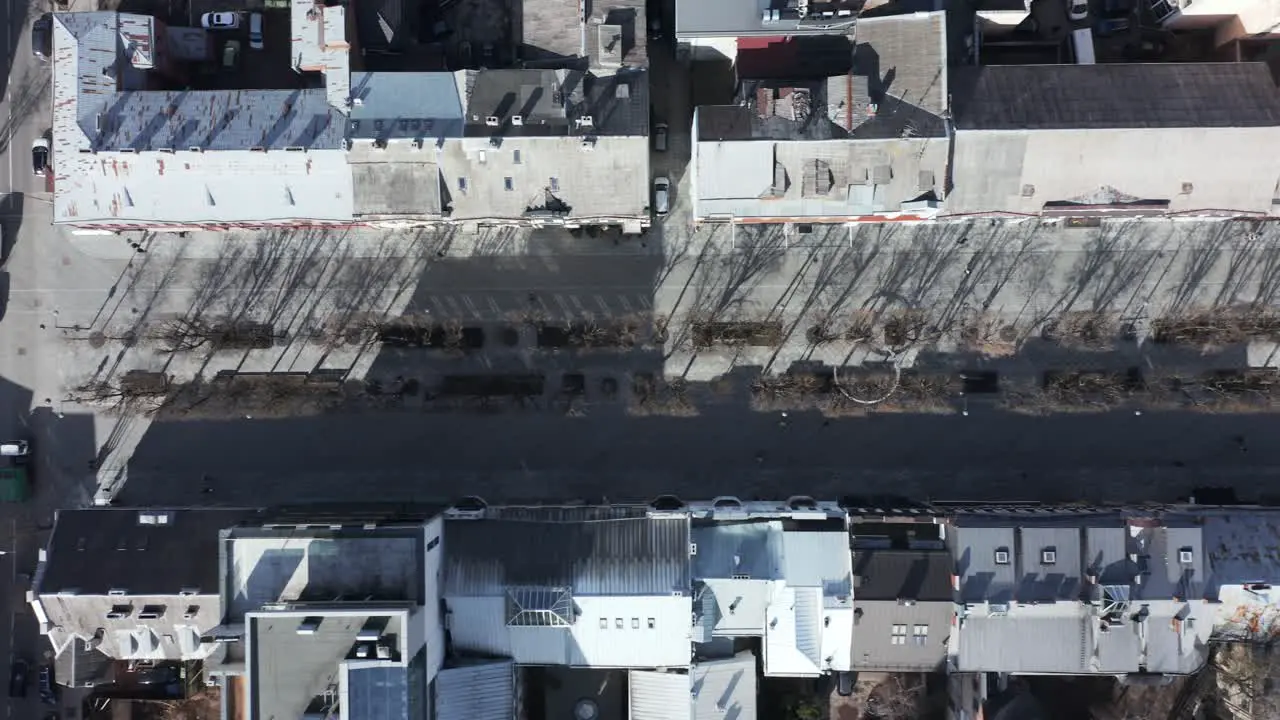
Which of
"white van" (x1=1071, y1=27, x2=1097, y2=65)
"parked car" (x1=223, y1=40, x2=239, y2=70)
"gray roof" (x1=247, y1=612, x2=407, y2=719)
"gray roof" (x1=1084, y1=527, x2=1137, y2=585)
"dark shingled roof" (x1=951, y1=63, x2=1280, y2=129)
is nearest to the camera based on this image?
"gray roof" (x1=247, y1=612, x2=407, y2=719)

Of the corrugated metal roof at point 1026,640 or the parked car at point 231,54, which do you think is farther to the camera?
the parked car at point 231,54

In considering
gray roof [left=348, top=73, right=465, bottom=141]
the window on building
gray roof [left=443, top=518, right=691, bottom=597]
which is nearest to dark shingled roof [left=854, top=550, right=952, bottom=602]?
the window on building

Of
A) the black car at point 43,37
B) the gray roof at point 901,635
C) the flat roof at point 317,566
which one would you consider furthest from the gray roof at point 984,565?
the black car at point 43,37

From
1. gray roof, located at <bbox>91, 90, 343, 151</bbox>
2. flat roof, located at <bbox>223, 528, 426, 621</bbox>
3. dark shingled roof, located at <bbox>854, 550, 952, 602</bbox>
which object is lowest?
dark shingled roof, located at <bbox>854, 550, 952, 602</bbox>

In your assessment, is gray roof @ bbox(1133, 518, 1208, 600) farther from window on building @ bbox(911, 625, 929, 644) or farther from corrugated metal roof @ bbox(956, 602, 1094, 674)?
window on building @ bbox(911, 625, 929, 644)

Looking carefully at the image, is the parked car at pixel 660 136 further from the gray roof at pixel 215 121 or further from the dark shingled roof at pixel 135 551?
the dark shingled roof at pixel 135 551

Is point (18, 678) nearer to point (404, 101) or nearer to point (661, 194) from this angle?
point (404, 101)

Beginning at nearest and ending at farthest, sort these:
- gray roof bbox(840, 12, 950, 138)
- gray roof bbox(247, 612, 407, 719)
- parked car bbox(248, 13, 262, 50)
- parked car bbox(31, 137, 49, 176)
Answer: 1. gray roof bbox(247, 612, 407, 719)
2. gray roof bbox(840, 12, 950, 138)
3. parked car bbox(248, 13, 262, 50)
4. parked car bbox(31, 137, 49, 176)

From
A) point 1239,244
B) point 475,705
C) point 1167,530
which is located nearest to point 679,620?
point 475,705
